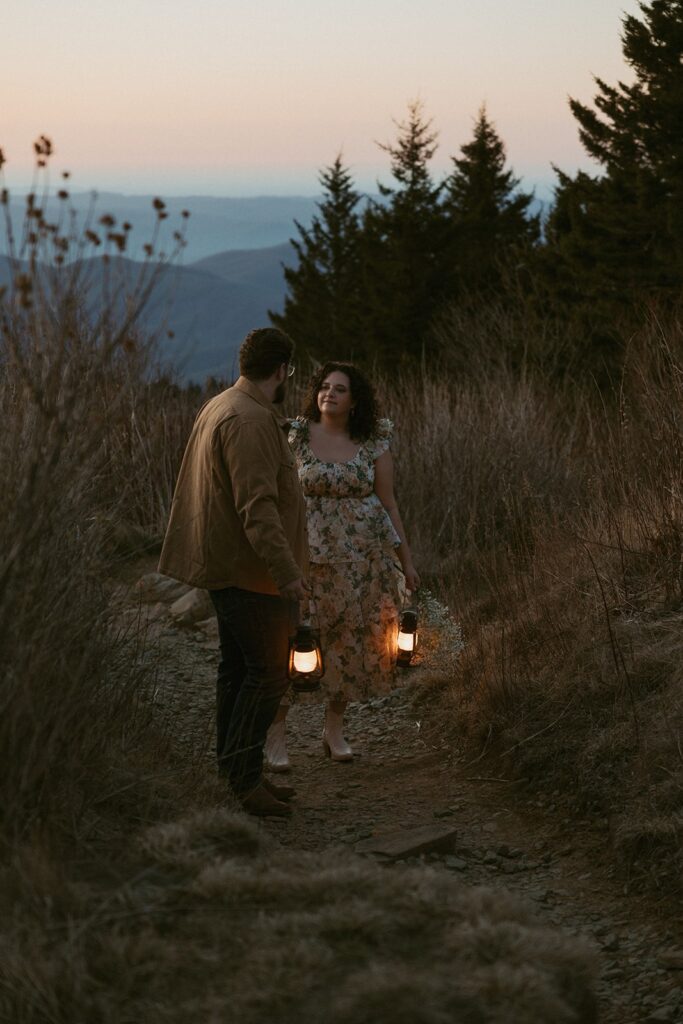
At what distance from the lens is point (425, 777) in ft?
19.5

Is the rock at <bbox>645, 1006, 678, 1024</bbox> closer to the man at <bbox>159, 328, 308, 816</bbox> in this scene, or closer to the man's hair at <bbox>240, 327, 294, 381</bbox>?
the man at <bbox>159, 328, 308, 816</bbox>

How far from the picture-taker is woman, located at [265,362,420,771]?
5953 millimetres

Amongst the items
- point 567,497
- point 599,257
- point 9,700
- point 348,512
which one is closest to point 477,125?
point 599,257

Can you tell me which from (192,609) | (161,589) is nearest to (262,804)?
(192,609)

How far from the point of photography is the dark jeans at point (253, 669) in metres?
4.78

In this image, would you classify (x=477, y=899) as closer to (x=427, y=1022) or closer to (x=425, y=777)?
(x=427, y=1022)

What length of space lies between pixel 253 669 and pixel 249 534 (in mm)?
635

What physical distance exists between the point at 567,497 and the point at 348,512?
14.6 ft

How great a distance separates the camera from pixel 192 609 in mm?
9039

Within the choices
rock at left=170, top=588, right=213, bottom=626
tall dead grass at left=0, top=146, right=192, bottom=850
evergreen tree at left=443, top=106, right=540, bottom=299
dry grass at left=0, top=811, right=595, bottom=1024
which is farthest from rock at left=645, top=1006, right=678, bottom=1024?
evergreen tree at left=443, top=106, right=540, bottom=299

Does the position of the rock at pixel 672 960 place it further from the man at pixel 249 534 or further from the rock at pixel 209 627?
the rock at pixel 209 627

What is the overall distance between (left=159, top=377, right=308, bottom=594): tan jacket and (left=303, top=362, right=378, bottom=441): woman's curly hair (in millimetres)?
1127

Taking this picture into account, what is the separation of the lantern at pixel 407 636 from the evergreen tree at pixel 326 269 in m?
34.8

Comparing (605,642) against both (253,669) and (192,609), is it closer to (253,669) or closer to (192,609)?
(253,669)
